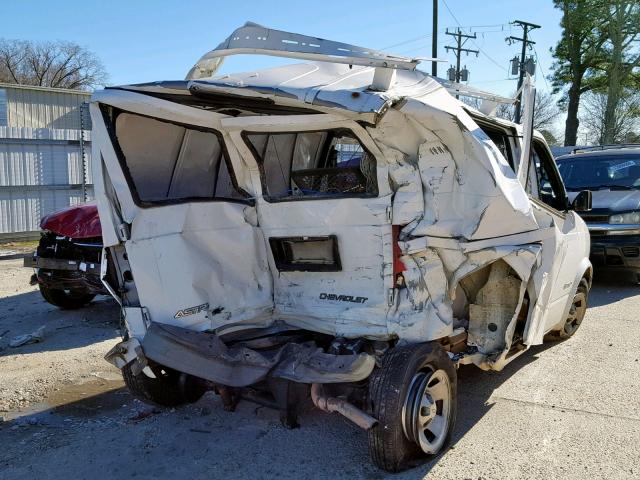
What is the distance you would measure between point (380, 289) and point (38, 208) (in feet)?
40.0

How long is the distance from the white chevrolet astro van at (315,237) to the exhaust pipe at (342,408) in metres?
0.01

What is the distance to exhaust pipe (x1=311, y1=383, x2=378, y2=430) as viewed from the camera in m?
3.55

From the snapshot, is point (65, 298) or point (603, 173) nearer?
point (65, 298)

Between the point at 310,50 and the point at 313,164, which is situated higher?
the point at 310,50

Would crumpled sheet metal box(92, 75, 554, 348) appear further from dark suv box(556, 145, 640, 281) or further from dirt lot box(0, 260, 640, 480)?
dark suv box(556, 145, 640, 281)

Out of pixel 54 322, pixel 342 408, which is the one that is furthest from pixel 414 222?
pixel 54 322

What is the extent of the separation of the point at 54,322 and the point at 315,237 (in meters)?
4.68

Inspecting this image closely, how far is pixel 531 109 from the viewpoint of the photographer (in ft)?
15.7

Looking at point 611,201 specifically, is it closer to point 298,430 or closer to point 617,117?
point 298,430

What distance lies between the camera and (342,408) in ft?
12.0

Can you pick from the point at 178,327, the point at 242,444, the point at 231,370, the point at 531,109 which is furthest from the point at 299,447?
the point at 531,109

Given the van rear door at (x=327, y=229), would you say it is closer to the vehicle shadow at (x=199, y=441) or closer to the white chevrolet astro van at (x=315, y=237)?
the white chevrolet astro van at (x=315, y=237)

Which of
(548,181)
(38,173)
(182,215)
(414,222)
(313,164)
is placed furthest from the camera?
(38,173)

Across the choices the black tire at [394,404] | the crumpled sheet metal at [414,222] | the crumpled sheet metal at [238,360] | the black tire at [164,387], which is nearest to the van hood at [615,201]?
the crumpled sheet metal at [414,222]
